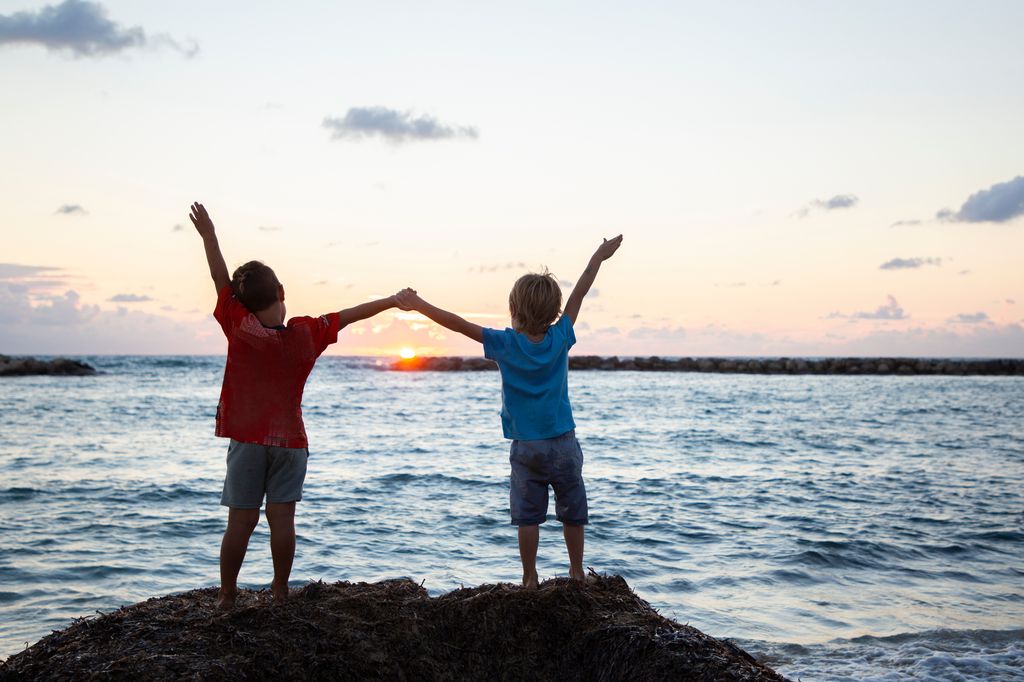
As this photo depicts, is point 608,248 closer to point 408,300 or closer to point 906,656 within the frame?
point 408,300

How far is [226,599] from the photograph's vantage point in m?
4.07

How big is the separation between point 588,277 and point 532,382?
79cm

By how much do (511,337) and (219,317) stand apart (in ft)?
5.03

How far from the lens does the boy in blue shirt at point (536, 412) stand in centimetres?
441

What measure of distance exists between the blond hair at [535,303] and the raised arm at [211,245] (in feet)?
5.10

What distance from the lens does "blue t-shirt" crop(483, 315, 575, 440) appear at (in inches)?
173

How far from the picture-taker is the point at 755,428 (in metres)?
20.3

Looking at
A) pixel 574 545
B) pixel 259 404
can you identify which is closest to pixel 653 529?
pixel 574 545

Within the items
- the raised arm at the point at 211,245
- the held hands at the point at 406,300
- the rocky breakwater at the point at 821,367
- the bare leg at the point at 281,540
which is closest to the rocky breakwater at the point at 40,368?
the rocky breakwater at the point at 821,367

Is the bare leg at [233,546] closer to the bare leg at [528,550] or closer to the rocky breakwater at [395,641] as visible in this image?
the rocky breakwater at [395,641]

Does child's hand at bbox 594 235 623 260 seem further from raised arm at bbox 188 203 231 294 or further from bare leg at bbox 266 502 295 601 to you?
bare leg at bbox 266 502 295 601

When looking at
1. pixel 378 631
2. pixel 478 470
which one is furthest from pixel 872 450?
pixel 378 631

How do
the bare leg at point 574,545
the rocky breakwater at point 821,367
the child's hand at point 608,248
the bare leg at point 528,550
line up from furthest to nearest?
the rocky breakwater at point 821,367 < the child's hand at point 608,248 < the bare leg at point 574,545 < the bare leg at point 528,550

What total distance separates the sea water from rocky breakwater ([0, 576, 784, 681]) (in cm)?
103
